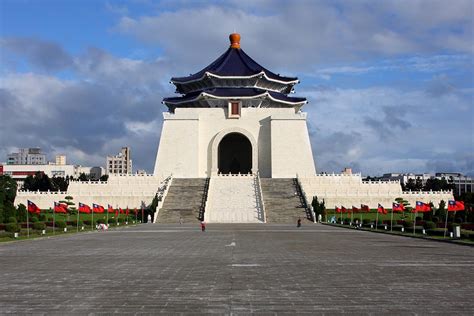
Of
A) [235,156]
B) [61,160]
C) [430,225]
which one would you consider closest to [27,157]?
→ [61,160]

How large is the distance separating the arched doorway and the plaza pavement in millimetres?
41080

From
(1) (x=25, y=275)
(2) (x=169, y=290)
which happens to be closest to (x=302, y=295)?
(2) (x=169, y=290)

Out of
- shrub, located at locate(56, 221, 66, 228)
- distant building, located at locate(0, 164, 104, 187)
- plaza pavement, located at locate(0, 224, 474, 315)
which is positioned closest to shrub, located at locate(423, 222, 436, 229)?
plaza pavement, located at locate(0, 224, 474, 315)

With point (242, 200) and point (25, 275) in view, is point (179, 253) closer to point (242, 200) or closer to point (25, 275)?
point (25, 275)

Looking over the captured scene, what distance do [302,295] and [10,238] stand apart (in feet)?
48.7

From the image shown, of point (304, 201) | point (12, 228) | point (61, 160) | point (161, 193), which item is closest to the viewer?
point (12, 228)

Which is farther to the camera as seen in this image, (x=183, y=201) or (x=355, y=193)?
(x=355, y=193)

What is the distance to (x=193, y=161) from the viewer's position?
4759cm

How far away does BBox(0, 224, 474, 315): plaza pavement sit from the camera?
668 centimetres

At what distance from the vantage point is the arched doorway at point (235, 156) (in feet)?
182

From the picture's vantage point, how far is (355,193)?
40.1m

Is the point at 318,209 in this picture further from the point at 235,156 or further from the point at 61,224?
the point at 235,156

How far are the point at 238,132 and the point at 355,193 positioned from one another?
12.1 m

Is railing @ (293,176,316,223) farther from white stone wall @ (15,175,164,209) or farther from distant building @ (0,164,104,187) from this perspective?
A: distant building @ (0,164,104,187)
